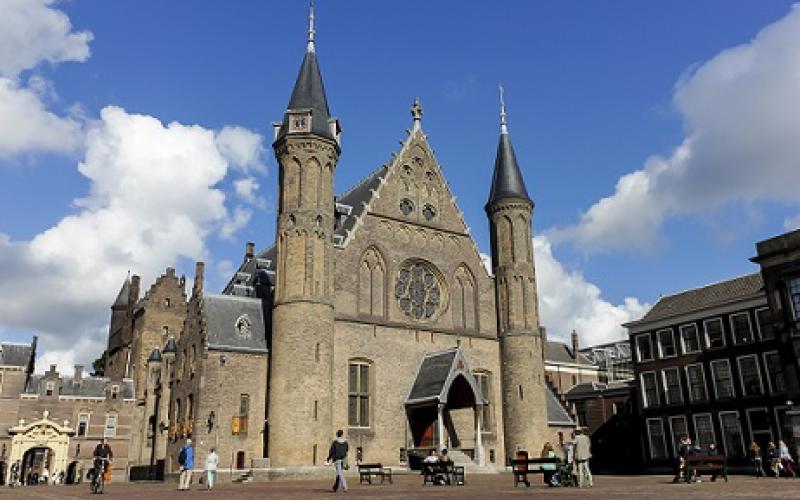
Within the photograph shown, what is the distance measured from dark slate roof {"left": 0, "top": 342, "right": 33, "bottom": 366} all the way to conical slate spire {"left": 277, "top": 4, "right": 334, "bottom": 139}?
35279 millimetres

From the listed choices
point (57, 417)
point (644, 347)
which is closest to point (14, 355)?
point (57, 417)

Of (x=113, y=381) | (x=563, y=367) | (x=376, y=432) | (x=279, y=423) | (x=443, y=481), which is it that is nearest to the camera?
(x=443, y=481)

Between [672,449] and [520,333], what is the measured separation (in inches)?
534

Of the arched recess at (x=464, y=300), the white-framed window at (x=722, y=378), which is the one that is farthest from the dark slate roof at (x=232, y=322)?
the white-framed window at (x=722, y=378)

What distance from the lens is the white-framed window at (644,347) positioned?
46.7 meters

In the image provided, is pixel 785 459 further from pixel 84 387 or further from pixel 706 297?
pixel 84 387

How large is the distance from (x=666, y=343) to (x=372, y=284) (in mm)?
21874

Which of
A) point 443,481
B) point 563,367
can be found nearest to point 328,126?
point 443,481

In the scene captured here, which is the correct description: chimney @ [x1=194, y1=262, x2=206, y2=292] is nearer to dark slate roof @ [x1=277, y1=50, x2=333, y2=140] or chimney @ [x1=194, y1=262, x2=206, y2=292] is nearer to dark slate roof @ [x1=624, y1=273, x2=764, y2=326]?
dark slate roof @ [x1=277, y1=50, x2=333, y2=140]

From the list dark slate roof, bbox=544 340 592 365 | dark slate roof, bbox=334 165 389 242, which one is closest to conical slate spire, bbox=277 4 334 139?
dark slate roof, bbox=334 165 389 242

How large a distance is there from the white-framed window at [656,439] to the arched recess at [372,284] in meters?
21.6

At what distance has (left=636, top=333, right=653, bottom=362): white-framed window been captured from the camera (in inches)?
1837

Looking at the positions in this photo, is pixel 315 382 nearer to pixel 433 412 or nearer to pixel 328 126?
pixel 433 412

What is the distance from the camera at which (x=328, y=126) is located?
3816 cm
